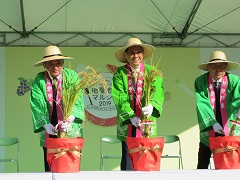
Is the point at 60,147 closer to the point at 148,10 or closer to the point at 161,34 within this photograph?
the point at 148,10

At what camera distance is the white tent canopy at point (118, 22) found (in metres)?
6.25

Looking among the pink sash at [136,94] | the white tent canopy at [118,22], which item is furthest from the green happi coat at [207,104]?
the white tent canopy at [118,22]

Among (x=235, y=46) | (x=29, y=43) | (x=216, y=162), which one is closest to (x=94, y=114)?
(x=29, y=43)

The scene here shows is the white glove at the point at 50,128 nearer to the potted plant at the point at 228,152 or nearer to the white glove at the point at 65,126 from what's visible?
the white glove at the point at 65,126

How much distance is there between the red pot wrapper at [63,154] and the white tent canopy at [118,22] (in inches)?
138

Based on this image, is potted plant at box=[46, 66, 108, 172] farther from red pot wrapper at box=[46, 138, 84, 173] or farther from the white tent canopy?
the white tent canopy

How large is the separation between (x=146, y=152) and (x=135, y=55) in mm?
883

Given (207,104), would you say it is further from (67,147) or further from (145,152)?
(67,147)

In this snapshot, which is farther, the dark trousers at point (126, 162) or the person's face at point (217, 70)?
the person's face at point (217, 70)

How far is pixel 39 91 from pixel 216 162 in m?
1.29

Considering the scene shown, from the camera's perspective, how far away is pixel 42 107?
352cm

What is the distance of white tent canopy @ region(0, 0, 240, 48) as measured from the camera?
625 cm

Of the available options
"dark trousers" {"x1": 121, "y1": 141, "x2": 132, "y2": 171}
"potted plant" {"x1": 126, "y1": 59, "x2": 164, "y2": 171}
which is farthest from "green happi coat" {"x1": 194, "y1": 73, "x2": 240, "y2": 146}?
"potted plant" {"x1": 126, "y1": 59, "x2": 164, "y2": 171}

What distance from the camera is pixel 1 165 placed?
6.64 m
